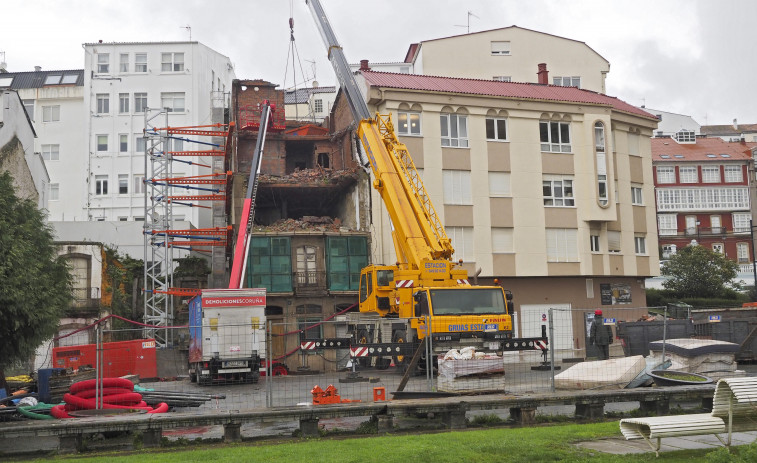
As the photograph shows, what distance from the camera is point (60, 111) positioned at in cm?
5731

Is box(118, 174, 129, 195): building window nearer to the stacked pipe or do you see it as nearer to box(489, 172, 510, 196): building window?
box(489, 172, 510, 196): building window

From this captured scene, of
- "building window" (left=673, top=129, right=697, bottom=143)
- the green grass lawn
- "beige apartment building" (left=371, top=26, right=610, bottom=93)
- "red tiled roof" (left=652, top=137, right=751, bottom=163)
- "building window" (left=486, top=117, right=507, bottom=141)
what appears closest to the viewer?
the green grass lawn

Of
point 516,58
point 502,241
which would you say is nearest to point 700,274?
point 516,58

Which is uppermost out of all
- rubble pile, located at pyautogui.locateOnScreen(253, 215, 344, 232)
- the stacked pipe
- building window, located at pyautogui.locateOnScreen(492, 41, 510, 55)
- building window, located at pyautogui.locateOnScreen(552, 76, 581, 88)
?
building window, located at pyautogui.locateOnScreen(492, 41, 510, 55)

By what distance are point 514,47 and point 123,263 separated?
27.9 meters

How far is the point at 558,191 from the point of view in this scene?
38.7 meters

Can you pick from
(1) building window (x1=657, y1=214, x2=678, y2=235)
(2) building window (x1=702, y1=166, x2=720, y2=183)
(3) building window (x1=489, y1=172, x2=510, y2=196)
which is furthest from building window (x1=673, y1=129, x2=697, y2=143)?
(3) building window (x1=489, y1=172, x2=510, y2=196)

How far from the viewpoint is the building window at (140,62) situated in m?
57.0

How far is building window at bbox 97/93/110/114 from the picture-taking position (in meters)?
56.5

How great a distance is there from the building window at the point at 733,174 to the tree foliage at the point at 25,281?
7110cm

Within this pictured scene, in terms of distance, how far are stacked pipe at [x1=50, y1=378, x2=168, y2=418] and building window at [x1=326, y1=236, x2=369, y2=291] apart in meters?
21.5

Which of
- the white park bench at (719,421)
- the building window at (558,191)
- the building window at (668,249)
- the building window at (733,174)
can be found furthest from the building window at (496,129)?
the building window at (733,174)

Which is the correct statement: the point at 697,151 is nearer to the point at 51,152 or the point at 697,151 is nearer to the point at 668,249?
the point at 668,249

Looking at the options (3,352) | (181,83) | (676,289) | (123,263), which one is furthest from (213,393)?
(676,289)
